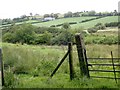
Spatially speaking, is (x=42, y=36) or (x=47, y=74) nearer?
(x=47, y=74)

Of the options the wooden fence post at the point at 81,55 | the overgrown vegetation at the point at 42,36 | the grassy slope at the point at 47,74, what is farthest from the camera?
the overgrown vegetation at the point at 42,36

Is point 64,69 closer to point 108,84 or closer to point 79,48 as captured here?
point 79,48

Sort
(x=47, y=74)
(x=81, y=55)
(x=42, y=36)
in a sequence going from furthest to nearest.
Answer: (x=42, y=36), (x=47, y=74), (x=81, y=55)

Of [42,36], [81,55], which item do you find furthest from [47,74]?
[42,36]

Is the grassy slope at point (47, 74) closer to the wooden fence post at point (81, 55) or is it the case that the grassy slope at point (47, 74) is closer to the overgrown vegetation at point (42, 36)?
the wooden fence post at point (81, 55)

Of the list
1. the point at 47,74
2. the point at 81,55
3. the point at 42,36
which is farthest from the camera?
the point at 42,36

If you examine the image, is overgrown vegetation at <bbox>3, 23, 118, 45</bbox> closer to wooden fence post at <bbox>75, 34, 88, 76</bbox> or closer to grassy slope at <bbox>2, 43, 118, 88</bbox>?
grassy slope at <bbox>2, 43, 118, 88</bbox>

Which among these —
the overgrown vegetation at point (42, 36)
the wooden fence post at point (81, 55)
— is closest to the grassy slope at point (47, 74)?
the wooden fence post at point (81, 55)

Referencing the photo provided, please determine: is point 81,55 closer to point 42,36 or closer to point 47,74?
point 47,74

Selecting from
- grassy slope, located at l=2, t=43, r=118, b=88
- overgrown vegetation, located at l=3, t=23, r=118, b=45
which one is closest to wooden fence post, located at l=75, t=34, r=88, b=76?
grassy slope, located at l=2, t=43, r=118, b=88

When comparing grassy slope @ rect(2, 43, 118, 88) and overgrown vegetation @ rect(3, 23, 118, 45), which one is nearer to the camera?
grassy slope @ rect(2, 43, 118, 88)

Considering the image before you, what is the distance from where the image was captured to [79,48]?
777 centimetres

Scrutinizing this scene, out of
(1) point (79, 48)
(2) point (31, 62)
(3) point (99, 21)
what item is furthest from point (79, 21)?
(1) point (79, 48)

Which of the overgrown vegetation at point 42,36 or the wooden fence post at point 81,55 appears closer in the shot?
the wooden fence post at point 81,55
